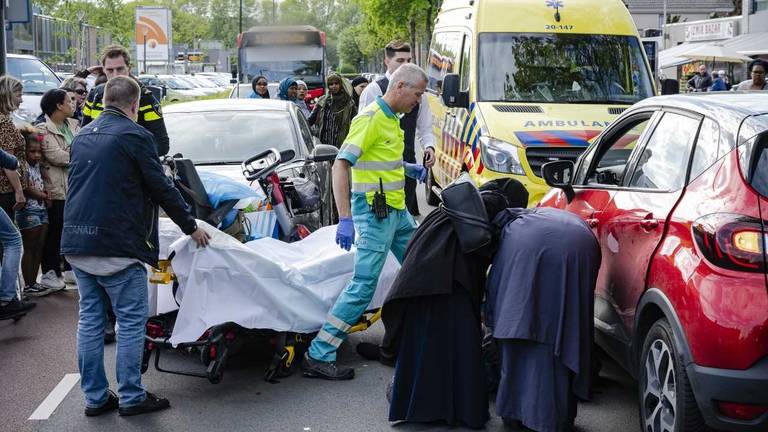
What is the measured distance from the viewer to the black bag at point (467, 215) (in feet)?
15.8

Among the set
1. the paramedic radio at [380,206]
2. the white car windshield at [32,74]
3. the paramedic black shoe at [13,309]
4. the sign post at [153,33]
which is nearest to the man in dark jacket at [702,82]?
the white car windshield at [32,74]

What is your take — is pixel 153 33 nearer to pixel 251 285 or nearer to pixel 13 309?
pixel 13 309

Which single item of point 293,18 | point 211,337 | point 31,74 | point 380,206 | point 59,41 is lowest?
point 211,337

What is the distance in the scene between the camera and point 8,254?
7.63 metres

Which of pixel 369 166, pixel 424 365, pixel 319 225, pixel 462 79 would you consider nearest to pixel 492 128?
pixel 462 79

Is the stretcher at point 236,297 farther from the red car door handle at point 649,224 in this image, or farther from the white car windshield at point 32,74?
the white car windshield at point 32,74

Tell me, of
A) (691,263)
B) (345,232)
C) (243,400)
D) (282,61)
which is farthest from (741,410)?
(282,61)

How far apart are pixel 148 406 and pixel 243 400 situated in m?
0.53

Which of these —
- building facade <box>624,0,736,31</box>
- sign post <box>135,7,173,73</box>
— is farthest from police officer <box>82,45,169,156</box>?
building facade <box>624,0,736,31</box>

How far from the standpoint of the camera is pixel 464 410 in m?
5.04

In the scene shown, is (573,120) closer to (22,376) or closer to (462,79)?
(462,79)

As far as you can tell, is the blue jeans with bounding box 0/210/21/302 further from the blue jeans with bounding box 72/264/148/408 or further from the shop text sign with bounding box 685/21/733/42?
the shop text sign with bounding box 685/21/733/42

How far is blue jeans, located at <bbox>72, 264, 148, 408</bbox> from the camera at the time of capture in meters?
5.29

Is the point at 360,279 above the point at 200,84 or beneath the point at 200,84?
beneath
